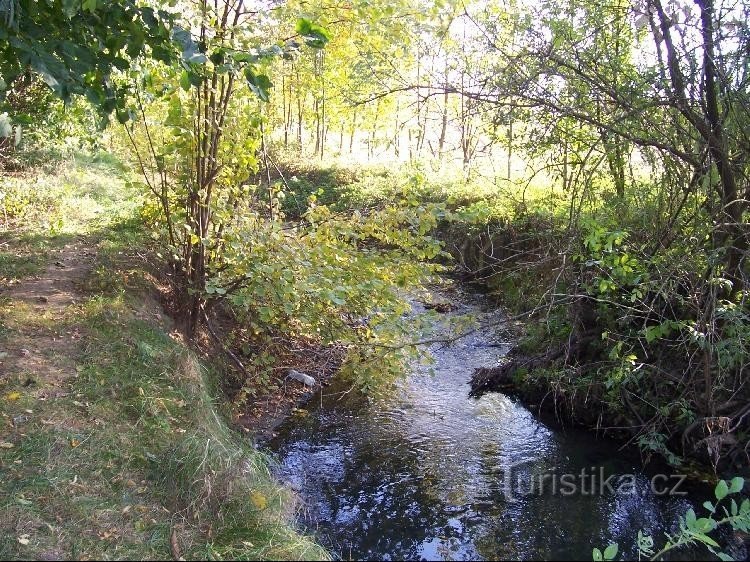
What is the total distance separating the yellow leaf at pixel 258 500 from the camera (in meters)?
3.80

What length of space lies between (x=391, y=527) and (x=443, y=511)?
493 millimetres

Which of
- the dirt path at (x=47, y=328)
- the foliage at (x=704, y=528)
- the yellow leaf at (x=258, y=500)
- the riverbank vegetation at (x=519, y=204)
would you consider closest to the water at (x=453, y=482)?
the foliage at (x=704, y=528)

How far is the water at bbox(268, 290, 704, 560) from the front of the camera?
4430 mm

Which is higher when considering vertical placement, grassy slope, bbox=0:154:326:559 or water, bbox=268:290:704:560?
grassy slope, bbox=0:154:326:559

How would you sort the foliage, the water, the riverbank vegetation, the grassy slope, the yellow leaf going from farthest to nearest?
the riverbank vegetation, the water, the yellow leaf, the grassy slope, the foliage

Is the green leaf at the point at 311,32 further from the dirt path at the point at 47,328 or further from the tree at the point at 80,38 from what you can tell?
the dirt path at the point at 47,328

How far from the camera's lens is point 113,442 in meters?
4.10

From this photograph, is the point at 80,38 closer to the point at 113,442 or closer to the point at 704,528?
the point at 113,442

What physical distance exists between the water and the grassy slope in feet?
2.43

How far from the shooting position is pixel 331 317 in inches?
257

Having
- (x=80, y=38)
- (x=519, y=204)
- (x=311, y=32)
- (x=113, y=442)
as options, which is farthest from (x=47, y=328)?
(x=519, y=204)

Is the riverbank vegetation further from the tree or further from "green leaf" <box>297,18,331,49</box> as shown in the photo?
"green leaf" <box>297,18,331,49</box>

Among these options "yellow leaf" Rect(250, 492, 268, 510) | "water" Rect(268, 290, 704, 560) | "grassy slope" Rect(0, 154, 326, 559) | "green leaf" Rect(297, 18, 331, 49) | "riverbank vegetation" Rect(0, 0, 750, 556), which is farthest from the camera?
"riverbank vegetation" Rect(0, 0, 750, 556)

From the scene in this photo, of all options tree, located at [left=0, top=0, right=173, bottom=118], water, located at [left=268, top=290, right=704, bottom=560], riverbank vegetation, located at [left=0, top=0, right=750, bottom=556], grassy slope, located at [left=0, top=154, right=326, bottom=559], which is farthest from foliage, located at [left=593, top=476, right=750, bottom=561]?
tree, located at [left=0, top=0, right=173, bottom=118]
